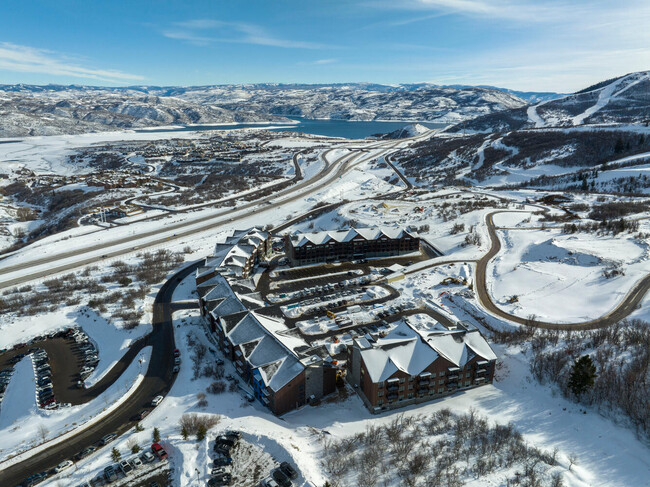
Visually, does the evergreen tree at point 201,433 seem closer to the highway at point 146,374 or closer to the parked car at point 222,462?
the parked car at point 222,462

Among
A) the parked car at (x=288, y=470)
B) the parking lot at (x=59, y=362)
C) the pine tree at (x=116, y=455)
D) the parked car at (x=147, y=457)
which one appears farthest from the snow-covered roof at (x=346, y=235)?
the parked car at (x=288, y=470)

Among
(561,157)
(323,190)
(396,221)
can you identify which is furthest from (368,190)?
(561,157)

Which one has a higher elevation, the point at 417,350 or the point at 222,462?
the point at 417,350

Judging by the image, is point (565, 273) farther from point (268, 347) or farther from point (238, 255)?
point (238, 255)

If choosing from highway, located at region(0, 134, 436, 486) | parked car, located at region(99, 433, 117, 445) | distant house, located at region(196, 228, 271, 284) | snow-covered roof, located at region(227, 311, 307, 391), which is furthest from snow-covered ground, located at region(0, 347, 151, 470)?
distant house, located at region(196, 228, 271, 284)

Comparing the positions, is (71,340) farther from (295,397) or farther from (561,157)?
(561,157)

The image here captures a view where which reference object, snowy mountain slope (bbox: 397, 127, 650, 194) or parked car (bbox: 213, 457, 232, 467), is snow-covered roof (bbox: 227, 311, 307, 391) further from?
snowy mountain slope (bbox: 397, 127, 650, 194)

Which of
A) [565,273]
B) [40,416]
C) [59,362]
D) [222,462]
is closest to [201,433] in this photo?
[222,462]
